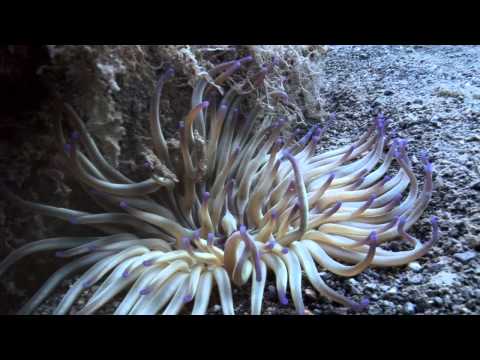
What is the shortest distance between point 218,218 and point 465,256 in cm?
119

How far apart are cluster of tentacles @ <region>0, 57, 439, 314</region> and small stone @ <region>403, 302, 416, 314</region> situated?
0.59ft

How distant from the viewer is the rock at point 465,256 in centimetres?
194

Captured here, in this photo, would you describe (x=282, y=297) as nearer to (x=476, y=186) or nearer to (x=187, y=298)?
(x=187, y=298)

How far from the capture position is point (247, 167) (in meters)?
2.42

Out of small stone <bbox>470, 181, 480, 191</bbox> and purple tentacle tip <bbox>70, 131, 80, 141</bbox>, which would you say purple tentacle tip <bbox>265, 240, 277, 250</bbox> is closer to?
purple tentacle tip <bbox>70, 131, 80, 141</bbox>

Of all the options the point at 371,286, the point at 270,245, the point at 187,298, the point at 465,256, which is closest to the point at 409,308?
the point at 371,286

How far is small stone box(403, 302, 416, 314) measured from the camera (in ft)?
5.51

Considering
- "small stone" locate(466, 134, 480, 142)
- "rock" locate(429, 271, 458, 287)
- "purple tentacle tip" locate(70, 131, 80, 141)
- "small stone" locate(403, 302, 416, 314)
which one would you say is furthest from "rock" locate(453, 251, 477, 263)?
"purple tentacle tip" locate(70, 131, 80, 141)

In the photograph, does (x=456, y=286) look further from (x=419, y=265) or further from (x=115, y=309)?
(x=115, y=309)

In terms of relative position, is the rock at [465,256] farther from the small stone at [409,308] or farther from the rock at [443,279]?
the small stone at [409,308]

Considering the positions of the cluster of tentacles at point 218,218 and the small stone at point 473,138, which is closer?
the cluster of tentacles at point 218,218

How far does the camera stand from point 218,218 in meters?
2.24

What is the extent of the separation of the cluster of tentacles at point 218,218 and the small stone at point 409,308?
181 millimetres

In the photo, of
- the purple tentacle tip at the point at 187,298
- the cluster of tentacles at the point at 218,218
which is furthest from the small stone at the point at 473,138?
the purple tentacle tip at the point at 187,298
